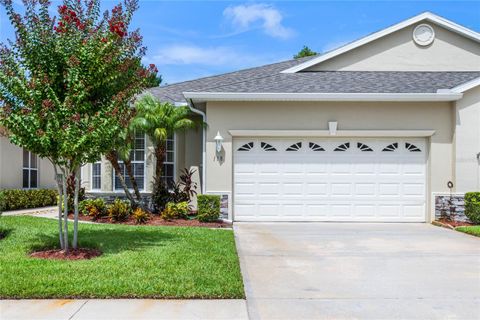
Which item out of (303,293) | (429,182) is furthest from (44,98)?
(429,182)

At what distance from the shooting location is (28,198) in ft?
51.9

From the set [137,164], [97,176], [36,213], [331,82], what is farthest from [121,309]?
[36,213]

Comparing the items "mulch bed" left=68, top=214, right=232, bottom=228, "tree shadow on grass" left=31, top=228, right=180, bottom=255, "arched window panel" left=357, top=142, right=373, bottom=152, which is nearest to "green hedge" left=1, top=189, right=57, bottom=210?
"mulch bed" left=68, top=214, right=232, bottom=228

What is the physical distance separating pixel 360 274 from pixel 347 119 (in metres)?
6.74

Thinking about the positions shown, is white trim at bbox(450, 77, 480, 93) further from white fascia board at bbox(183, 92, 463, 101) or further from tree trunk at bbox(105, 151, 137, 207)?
tree trunk at bbox(105, 151, 137, 207)

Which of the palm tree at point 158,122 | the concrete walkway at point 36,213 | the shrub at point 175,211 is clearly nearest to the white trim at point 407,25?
the palm tree at point 158,122

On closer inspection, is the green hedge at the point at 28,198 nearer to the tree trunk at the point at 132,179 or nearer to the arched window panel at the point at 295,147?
the tree trunk at the point at 132,179

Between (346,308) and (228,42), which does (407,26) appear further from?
(346,308)

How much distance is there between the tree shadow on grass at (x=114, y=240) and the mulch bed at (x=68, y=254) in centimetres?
23

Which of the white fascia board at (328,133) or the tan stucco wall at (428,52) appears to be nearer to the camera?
the white fascia board at (328,133)

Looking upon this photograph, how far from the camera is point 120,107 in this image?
728 centimetres

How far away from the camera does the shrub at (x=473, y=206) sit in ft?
37.6

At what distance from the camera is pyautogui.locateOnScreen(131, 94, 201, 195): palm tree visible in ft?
39.3

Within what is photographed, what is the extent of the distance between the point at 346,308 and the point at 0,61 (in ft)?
21.0
